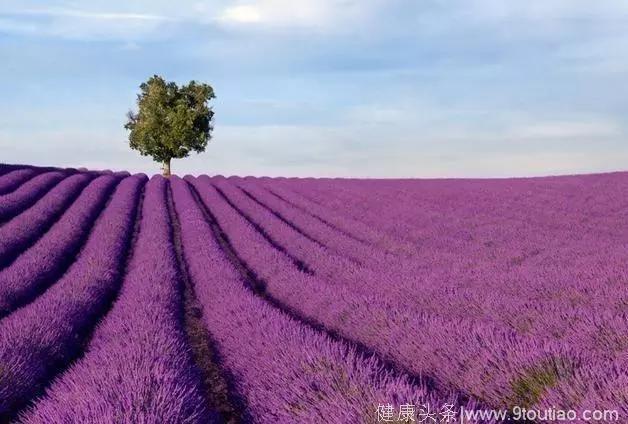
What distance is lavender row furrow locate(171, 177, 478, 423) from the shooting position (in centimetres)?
319

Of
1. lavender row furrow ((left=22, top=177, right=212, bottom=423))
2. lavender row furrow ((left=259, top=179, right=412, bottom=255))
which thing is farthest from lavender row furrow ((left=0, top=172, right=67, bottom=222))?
lavender row furrow ((left=22, top=177, right=212, bottom=423))

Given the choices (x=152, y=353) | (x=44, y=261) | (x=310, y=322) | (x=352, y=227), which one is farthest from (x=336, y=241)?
(x=152, y=353)

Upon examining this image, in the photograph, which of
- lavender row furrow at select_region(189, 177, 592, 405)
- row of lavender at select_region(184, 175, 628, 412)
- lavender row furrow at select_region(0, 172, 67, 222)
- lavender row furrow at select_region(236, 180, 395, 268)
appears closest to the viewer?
row of lavender at select_region(184, 175, 628, 412)

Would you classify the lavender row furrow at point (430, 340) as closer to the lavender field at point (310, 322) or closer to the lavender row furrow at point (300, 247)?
the lavender field at point (310, 322)

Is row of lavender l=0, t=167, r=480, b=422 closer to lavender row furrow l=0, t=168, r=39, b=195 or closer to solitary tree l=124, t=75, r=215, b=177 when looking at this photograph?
lavender row furrow l=0, t=168, r=39, b=195

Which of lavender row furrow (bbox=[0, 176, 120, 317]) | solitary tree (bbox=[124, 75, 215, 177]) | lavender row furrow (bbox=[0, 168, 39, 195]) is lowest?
lavender row furrow (bbox=[0, 176, 120, 317])

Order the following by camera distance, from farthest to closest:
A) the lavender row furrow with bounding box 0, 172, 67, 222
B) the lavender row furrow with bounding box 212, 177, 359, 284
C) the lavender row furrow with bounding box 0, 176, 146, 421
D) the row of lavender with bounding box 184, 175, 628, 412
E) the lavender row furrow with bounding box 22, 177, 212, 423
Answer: the lavender row furrow with bounding box 0, 172, 67, 222 < the lavender row furrow with bounding box 212, 177, 359, 284 < the lavender row furrow with bounding box 0, 176, 146, 421 < the row of lavender with bounding box 184, 175, 628, 412 < the lavender row furrow with bounding box 22, 177, 212, 423

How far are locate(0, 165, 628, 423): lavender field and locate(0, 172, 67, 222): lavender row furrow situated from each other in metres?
1.93

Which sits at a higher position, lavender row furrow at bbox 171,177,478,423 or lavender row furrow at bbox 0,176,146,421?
lavender row furrow at bbox 171,177,478,423

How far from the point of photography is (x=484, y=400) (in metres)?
3.90

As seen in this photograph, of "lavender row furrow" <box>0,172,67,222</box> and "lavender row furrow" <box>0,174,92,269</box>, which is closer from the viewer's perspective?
"lavender row furrow" <box>0,174,92,269</box>

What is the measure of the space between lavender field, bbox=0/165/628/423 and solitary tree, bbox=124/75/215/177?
91.4ft

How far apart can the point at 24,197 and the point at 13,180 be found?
6.30 metres

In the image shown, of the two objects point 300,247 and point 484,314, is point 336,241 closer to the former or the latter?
point 300,247
